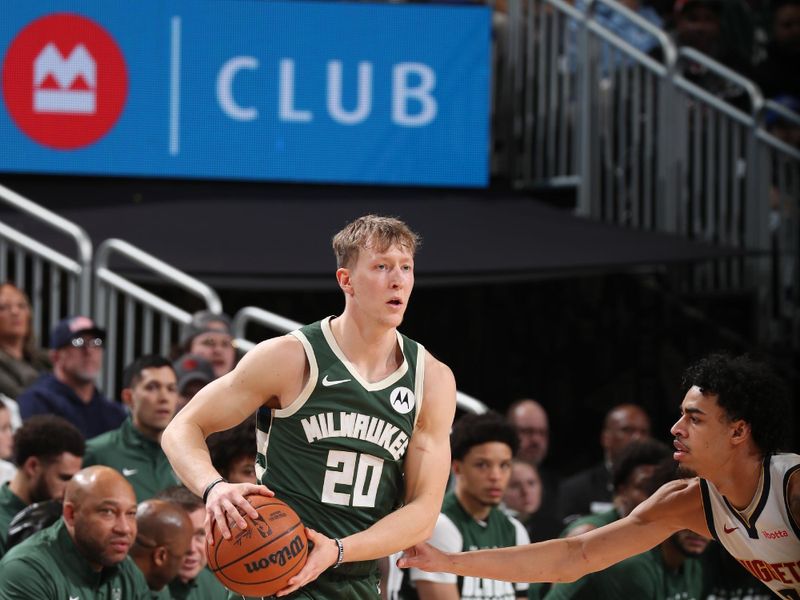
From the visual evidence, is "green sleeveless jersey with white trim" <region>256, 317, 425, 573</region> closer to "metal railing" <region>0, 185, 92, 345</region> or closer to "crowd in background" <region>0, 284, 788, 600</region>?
"crowd in background" <region>0, 284, 788, 600</region>

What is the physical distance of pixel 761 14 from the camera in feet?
47.2

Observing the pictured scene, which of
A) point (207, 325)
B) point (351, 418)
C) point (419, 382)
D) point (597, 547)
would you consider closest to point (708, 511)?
point (597, 547)

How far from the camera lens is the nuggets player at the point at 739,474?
5.39 metres

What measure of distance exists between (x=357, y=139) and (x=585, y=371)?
267cm

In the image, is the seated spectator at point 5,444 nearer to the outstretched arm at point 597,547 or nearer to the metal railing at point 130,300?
the metal railing at point 130,300

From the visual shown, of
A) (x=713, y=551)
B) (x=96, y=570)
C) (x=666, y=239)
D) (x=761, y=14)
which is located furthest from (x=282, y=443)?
(x=761, y=14)

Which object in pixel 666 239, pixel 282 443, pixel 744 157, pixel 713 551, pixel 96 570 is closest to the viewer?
pixel 282 443

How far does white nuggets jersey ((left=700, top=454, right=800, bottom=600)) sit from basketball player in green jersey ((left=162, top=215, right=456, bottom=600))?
1.08 meters

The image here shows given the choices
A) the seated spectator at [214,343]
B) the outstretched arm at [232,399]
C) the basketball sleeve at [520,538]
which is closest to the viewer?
the outstretched arm at [232,399]

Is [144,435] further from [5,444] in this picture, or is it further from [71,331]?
[71,331]

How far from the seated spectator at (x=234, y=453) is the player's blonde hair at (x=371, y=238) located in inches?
90.4

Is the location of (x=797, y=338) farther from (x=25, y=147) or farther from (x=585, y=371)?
(x=25, y=147)

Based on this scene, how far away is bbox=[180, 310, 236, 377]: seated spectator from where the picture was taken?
9.12 metres

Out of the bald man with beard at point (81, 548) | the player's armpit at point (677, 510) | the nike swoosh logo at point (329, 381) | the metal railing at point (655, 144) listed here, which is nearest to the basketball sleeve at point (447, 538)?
the bald man with beard at point (81, 548)
